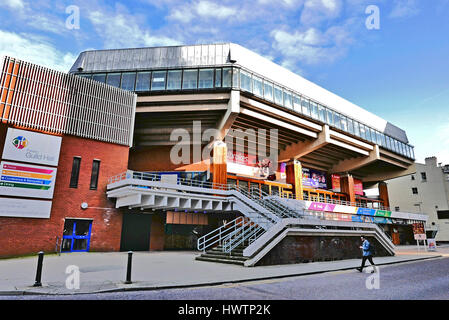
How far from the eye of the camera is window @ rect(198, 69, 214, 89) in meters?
25.6

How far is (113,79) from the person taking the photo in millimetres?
26594

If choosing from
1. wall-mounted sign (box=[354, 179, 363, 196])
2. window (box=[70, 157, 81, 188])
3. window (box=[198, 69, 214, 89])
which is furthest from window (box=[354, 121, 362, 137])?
window (box=[70, 157, 81, 188])

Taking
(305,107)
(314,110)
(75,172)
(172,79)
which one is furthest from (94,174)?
(314,110)

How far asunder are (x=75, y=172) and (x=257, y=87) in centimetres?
1777

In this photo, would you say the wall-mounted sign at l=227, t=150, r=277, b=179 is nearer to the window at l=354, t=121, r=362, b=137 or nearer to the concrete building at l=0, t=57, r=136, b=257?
the concrete building at l=0, t=57, r=136, b=257

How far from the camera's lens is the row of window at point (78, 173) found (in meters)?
20.8

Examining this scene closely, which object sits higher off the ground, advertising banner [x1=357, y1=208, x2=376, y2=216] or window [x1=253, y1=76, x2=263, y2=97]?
window [x1=253, y1=76, x2=263, y2=97]

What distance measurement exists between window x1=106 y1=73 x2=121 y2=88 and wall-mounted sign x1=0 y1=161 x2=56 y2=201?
10.5 m

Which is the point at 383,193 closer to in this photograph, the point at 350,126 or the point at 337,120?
the point at 350,126

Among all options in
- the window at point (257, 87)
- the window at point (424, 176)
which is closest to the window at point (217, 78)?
the window at point (257, 87)

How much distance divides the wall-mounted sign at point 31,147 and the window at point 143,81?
28.8 ft
